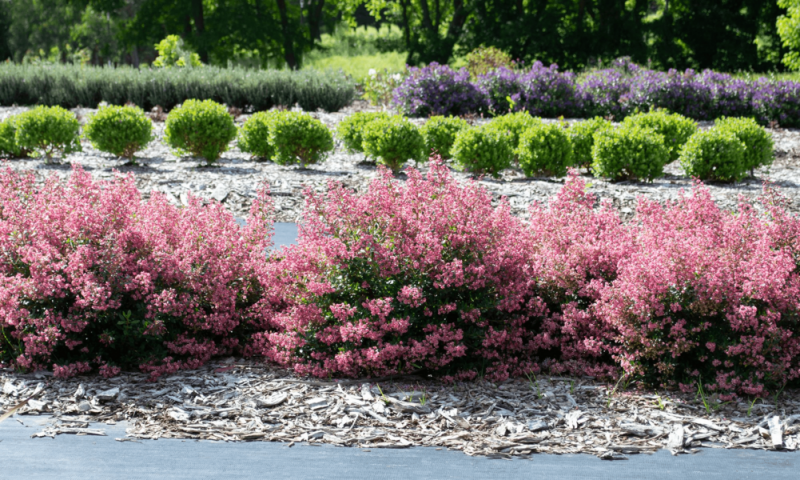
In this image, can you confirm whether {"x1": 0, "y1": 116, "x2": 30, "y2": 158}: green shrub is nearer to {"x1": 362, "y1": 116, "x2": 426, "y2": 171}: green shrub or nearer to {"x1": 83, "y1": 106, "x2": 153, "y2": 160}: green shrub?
{"x1": 83, "y1": 106, "x2": 153, "y2": 160}: green shrub

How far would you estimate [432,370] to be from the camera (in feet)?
12.5

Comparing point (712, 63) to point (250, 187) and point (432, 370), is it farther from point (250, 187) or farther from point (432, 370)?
point (432, 370)

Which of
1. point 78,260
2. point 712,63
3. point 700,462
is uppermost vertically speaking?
point 712,63

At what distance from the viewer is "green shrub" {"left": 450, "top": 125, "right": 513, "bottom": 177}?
8.41 metres

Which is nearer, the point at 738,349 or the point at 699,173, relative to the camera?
the point at 738,349

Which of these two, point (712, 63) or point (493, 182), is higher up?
point (712, 63)

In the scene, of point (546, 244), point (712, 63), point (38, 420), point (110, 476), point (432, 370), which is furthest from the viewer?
point (712, 63)

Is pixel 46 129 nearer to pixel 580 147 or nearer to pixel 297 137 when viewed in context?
pixel 297 137

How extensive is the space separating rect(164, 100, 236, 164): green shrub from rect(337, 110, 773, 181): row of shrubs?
2.01 metres

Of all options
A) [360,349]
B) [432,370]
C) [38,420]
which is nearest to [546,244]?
[432,370]

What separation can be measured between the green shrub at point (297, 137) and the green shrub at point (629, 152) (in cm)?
360

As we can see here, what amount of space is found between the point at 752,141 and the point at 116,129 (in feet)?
28.0

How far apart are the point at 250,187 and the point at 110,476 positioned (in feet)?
18.7

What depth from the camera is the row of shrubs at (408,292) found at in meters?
3.47
